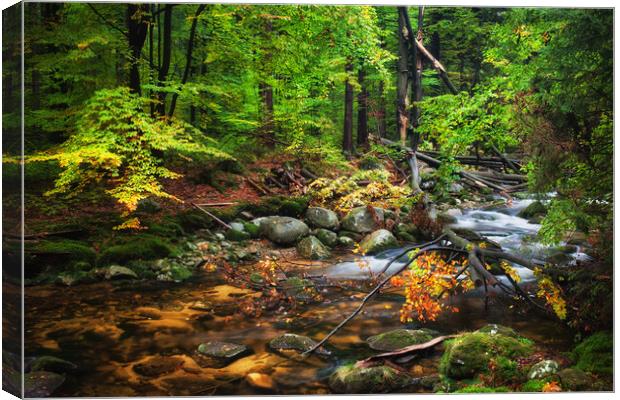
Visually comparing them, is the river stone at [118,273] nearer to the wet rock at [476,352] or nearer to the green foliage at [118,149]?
the green foliage at [118,149]

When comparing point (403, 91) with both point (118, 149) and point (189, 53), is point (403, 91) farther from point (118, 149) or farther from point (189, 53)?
point (118, 149)

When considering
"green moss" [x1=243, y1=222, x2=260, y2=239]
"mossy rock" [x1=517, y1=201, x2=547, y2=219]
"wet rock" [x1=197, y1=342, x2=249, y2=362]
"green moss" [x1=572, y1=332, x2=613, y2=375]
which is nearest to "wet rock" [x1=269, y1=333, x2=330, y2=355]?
"wet rock" [x1=197, y1=342, x2=249, y2=362]

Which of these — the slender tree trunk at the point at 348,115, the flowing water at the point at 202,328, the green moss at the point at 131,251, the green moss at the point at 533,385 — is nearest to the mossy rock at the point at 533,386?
the green moss at the point at 533,385

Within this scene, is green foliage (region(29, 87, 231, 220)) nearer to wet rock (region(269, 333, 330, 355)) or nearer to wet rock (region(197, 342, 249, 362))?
wet rock (region(197, 342, 249, 362))

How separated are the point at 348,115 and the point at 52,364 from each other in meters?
3.16

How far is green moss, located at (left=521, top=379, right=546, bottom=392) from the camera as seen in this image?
3441 millimetres

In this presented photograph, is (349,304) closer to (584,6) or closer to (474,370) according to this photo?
(474,370)

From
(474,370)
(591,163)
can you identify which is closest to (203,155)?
(474,370)

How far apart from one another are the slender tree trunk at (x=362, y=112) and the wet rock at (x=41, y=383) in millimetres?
3140

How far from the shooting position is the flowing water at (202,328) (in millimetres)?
3420

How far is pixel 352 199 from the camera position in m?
4.48

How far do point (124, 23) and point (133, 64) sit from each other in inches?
14.5

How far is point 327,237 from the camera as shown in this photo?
14.9 ft

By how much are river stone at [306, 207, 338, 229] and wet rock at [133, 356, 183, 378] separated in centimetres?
176
